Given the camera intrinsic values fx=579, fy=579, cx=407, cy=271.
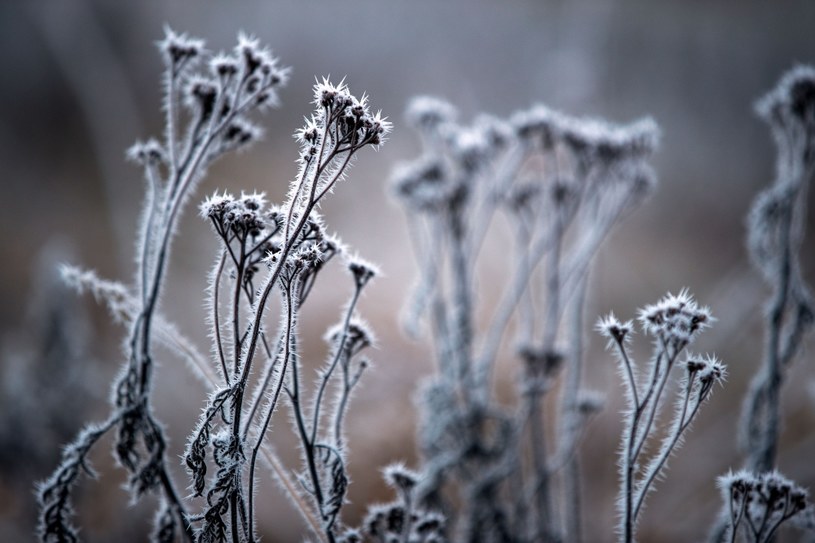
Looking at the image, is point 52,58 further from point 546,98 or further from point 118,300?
point 118,300

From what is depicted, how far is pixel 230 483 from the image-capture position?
343 millimetres

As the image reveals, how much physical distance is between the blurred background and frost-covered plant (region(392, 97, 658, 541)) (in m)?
0.45

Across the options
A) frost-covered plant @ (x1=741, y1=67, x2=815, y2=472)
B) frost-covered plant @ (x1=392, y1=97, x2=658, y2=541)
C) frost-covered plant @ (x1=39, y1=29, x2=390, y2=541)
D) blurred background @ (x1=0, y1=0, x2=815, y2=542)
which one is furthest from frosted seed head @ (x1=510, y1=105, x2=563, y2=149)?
blurred background @ (x1=0, y1=0, x2=815, y2=542)

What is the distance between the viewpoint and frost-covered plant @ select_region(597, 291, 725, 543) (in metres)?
0.35

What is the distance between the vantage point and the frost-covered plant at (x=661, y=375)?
13.9 inches

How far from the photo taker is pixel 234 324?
37cm

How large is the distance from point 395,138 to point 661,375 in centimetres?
140

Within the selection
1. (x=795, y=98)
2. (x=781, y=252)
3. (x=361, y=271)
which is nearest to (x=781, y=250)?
(x=781, y=252)

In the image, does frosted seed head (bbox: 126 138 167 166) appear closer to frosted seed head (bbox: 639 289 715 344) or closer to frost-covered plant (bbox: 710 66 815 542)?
frosted seed head (bbox: 639 289 715 344)

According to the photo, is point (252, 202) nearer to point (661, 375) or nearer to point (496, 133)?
point (661, 375)

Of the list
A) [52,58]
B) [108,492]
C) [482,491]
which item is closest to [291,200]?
[482,491]

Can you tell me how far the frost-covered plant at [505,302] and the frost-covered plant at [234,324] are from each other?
0.25 m

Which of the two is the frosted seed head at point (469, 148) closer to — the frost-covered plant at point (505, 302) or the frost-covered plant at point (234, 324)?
the frost-covered plant at point (505, 302)

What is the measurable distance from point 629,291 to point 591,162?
0.86 m
